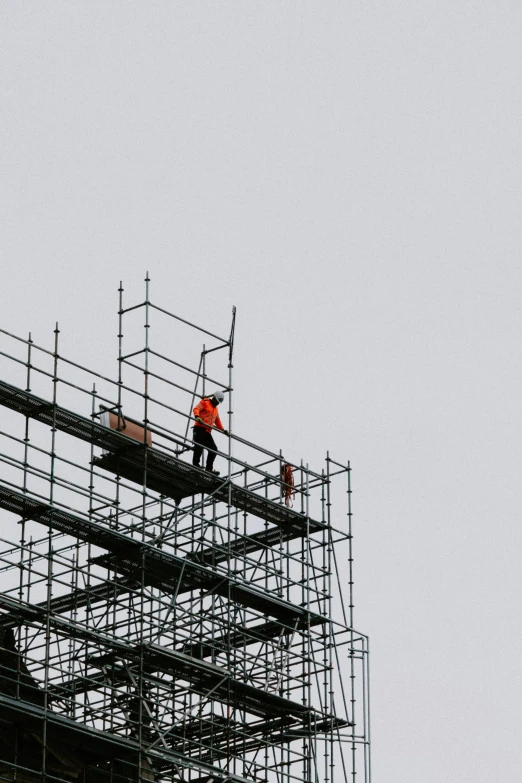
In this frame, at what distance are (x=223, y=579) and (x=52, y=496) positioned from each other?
14.3 ft

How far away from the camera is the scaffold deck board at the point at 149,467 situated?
3916 cm

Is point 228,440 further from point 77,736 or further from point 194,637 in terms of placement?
point 77,736

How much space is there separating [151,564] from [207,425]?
11.5ft

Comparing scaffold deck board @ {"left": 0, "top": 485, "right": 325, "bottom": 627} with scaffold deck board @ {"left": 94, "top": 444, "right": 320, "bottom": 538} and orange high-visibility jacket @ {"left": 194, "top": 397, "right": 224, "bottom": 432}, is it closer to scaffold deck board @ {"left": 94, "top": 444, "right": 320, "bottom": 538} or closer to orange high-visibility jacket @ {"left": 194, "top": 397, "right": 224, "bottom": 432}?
scaffold deck board @ {"left": 94, "top": 444, "right": 320, "bottom": 538}

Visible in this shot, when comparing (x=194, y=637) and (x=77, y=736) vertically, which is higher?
(x=194, y=637)

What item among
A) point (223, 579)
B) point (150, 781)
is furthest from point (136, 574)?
point (150, 781)

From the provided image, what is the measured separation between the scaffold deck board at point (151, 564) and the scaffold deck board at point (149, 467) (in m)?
1.40

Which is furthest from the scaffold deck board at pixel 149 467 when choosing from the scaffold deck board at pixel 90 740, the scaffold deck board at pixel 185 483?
the scaffold deck board at pixel 90 740

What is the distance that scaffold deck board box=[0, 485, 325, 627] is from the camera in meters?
38.6

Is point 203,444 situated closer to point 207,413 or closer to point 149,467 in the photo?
point 207,413

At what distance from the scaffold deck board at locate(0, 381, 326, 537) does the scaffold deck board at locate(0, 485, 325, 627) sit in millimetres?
1400

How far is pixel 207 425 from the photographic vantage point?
42.5 m

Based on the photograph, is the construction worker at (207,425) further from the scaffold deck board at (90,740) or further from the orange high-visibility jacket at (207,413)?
the scaffold deck board at (90,740)

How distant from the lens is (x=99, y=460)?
41.0 metres
